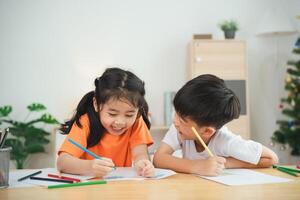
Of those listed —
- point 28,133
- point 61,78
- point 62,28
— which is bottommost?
point 28,133

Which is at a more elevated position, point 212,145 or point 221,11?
point 221,11

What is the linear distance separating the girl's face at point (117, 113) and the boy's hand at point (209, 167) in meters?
0.33

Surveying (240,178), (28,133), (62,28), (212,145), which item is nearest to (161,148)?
(212,145)

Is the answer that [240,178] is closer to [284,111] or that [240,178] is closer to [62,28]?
[284,111]

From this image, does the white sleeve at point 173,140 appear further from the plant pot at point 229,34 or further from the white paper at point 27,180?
the plant pot at point 229,34

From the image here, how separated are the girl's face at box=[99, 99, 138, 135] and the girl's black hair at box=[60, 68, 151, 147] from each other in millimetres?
17

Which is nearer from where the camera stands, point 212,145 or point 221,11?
point 212,145

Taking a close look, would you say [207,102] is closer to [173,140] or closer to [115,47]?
[173,140]

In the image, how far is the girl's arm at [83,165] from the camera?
1171 millimetres

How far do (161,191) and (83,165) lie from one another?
0.35 meters

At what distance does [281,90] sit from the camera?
4629 millimetres

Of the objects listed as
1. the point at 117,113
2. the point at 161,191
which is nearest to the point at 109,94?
the point at 117,113

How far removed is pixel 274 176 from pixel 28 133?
3.22 meters

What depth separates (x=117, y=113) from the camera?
4.75 feet
